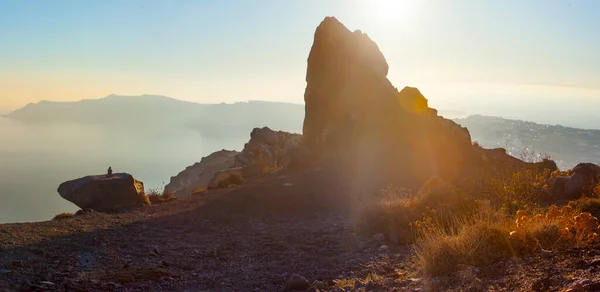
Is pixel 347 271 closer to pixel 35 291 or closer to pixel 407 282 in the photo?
pixel 407 282

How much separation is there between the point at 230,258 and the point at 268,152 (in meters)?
22.6

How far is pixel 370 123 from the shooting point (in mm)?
28219

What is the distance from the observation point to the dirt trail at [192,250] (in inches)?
297

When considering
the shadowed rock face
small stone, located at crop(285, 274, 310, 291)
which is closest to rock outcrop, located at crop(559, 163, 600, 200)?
the shadowed rock face

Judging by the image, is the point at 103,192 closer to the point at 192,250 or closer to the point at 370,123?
the point at 192,250

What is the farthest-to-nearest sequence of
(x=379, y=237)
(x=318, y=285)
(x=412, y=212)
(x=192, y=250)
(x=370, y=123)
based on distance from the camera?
(x=370, y=123) → (x=412, y=212) → (x=379, y=237) → (x=192, y=250) → (x=318, y=285)

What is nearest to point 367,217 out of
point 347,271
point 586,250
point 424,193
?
point 424,193

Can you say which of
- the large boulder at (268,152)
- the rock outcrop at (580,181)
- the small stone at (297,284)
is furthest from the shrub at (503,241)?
the large boulder at (268,152)

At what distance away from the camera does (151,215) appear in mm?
14391

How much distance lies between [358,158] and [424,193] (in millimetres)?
→ 13797

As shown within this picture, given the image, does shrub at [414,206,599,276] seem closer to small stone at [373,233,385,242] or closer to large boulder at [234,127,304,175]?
small stone at [373,233,385,242]

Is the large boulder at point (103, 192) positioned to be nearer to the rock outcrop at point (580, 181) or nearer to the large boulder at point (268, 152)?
the large boulder at point (268, 152)

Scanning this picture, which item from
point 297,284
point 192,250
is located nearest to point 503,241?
point 297,284

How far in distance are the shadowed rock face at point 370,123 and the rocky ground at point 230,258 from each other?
363 inches
